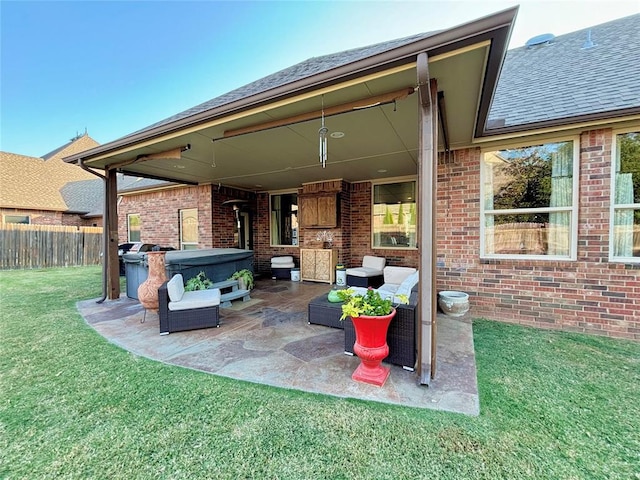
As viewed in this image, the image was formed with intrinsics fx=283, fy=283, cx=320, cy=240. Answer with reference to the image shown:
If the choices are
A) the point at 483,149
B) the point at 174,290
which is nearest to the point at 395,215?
the point at 483,149

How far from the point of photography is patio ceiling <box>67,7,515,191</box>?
8.49ft

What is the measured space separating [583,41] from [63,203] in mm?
21249

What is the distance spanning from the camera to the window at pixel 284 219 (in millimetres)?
9604

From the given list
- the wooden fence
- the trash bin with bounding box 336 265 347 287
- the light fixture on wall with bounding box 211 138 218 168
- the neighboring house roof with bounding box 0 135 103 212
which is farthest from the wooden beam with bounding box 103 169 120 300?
the neighboring house roof with bounding box 0 135 103 212

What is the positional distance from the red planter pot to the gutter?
7.36 ft

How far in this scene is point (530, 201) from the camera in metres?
4.48

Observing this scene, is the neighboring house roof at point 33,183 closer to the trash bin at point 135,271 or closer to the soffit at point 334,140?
the soffit at point 334,140

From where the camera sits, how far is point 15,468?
1733mm

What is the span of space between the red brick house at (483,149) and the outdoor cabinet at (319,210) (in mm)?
1426

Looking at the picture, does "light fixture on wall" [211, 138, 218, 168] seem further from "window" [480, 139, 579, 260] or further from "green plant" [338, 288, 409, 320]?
"window" [480, 139, 579, 260]

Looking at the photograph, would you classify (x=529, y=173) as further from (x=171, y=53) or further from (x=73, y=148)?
(x=73, y=148)

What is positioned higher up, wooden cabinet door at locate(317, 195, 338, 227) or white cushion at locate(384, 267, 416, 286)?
wooden cabinet door at locate(317, 195, 338, 227)

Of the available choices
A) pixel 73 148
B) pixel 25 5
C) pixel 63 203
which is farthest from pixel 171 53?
pixel 73 148

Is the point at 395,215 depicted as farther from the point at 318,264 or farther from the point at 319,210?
the point at 318,264
